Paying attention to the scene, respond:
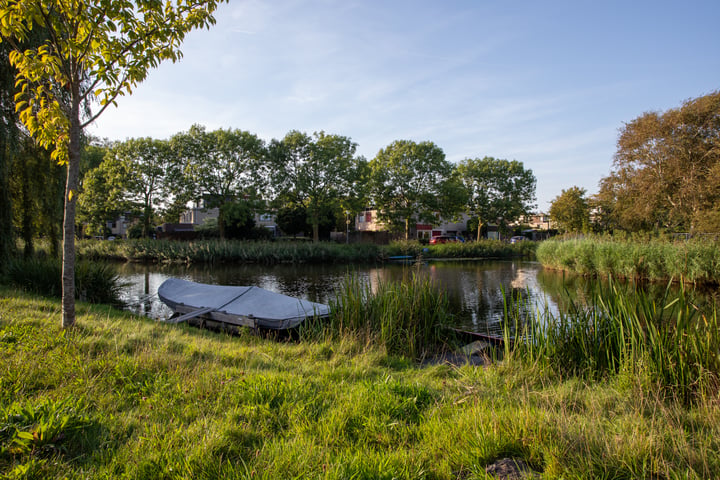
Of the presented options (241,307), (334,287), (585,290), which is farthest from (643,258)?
(241,307)

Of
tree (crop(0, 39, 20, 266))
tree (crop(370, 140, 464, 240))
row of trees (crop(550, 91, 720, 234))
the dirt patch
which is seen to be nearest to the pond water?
tree (crop(0, 39, 20, 266))

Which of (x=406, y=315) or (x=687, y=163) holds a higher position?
(x=687, y=163)

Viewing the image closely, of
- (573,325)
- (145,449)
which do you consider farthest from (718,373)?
(145,449)

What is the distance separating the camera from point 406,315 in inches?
276

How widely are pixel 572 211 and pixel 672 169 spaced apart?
2062 centimetres

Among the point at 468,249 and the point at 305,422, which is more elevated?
the point at 305,422

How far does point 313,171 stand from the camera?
35.2 m

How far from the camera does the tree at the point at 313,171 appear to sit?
34750 mm

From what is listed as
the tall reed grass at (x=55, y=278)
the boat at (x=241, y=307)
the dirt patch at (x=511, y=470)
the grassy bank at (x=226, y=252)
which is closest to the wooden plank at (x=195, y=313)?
the boat at (x=241, y=307)

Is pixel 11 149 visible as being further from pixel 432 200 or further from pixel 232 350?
pixel 432 200

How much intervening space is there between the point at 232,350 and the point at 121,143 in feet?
114

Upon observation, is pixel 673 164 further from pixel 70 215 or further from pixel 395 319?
pixel 70 215

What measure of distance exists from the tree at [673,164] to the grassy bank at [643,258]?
450cm

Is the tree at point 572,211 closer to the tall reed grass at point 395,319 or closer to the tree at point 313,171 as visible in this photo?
the tree at point 313,171
